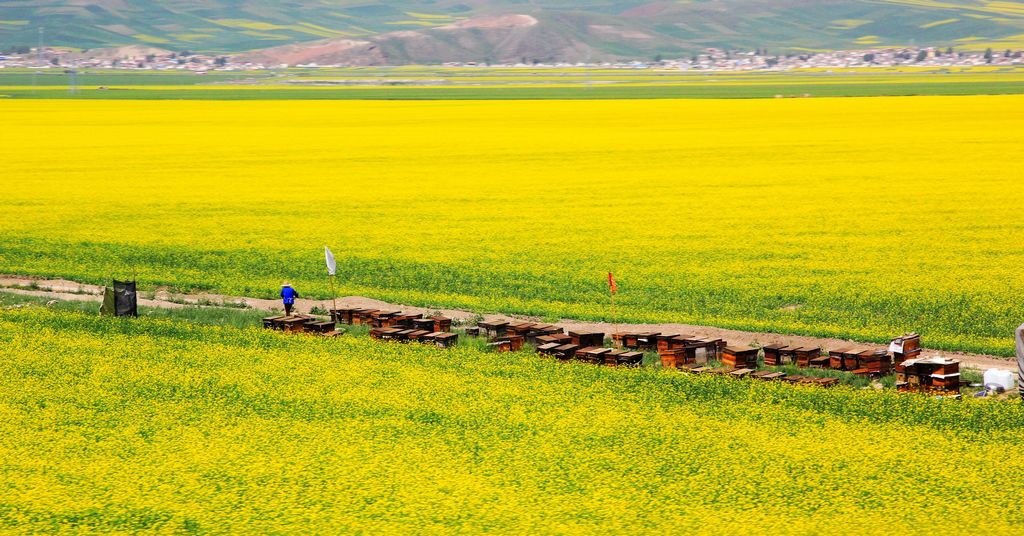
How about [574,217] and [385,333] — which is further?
[574,217]

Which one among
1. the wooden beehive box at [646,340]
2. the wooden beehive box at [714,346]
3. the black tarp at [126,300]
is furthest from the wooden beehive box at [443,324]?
the black tarp at [126,300]

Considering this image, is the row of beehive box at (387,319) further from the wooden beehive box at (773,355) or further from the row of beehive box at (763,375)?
the wooden beehive box at (773,355)

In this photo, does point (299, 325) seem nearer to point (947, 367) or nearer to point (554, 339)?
point (554, 339)

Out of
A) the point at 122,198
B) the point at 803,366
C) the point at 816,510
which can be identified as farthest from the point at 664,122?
the point at 816,510

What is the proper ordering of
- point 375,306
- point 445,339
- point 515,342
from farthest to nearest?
point 375,306
point 515,342
point 445,339

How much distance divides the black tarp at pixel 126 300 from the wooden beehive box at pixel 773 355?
13.6m

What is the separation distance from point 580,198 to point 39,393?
2908 cm

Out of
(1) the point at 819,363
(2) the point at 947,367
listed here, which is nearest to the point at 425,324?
(1) the point at 819,363

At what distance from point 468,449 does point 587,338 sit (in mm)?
6887

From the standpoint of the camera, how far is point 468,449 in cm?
1762

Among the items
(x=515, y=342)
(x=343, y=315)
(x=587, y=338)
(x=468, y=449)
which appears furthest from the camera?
(x=343, y=315)

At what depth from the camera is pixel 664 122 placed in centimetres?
8631

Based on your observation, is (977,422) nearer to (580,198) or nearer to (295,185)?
(580,198)

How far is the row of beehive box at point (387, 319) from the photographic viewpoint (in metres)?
26.0
